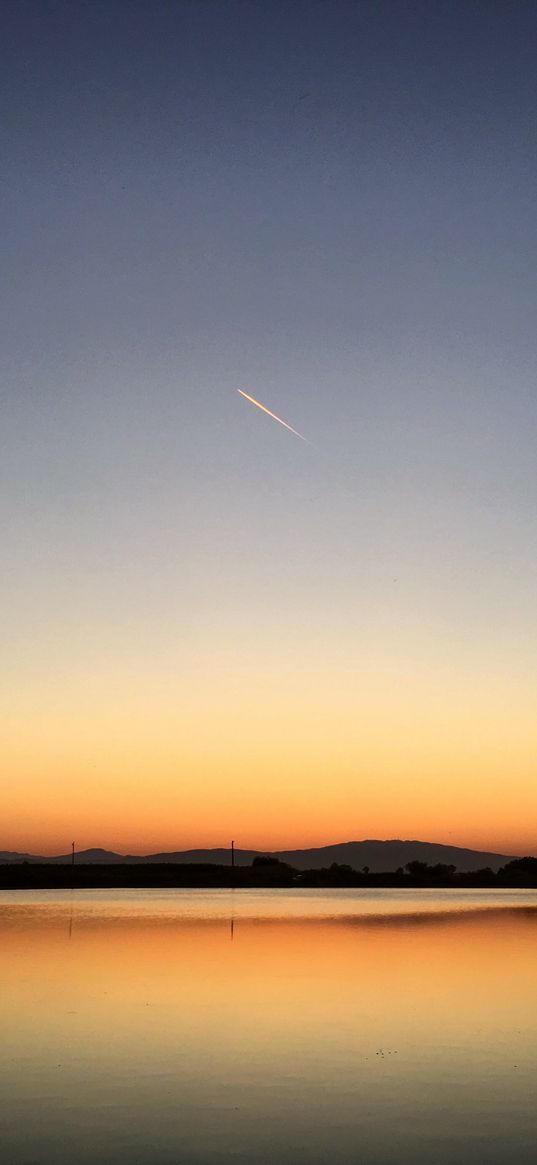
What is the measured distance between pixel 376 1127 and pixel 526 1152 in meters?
2.50

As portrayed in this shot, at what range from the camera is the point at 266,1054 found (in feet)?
80.2

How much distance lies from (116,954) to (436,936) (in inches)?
739

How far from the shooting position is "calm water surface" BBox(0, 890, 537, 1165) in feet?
56.3

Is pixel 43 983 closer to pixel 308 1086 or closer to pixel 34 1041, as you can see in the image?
pixel 34 1041

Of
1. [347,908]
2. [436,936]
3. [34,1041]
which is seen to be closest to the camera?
[34,1041]

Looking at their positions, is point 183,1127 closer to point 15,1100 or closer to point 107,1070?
point 15,1100

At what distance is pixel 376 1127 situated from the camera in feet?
59.6

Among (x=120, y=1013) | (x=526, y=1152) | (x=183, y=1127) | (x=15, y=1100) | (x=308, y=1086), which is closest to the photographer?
(x=526, y=1152)

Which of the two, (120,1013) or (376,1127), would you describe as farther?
(120,1013)

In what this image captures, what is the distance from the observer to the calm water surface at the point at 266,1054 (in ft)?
56.3

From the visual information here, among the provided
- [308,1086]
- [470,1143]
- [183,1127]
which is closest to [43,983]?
[308,1086]

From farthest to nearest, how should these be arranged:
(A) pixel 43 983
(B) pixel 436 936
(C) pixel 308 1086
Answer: (B) pixel 436 936, (A) pixel 43 983, (C) pixel 308 1086

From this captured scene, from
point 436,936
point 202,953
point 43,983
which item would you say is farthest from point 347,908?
point 43,983

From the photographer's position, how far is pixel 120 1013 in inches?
1174
